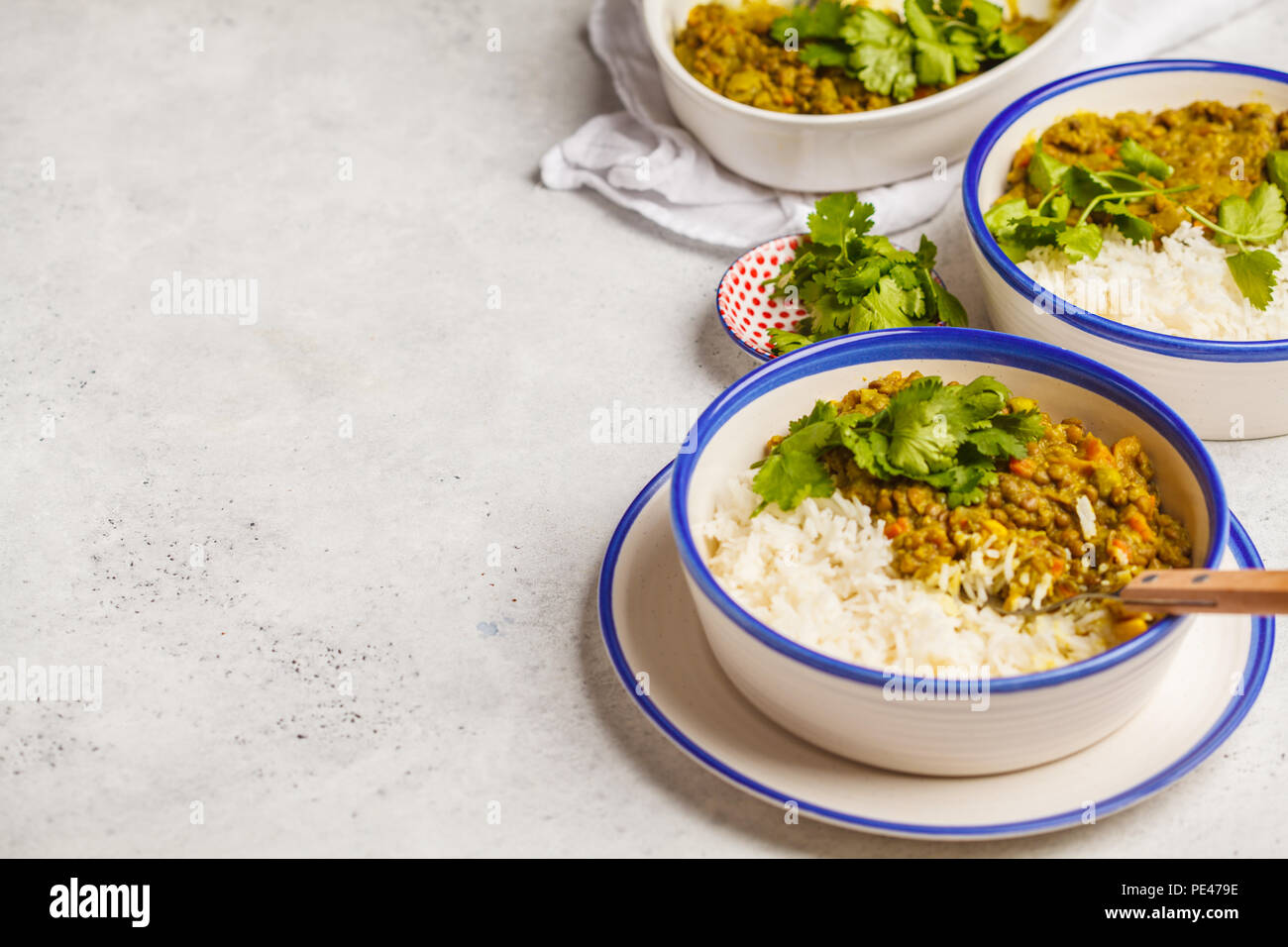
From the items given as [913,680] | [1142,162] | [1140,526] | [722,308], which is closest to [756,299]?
[722,308]

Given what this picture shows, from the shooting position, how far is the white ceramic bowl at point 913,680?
2.04 m

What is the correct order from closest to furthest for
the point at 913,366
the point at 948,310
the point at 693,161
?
the point at 913,366 < the point at 948,310 < the point at 693,161

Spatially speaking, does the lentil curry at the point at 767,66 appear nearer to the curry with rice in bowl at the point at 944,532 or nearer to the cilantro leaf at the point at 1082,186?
the cilantro leaf at the point at 1082,186

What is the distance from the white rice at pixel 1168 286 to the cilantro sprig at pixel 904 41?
76cm

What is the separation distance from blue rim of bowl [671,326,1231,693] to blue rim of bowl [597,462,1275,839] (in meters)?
0.24

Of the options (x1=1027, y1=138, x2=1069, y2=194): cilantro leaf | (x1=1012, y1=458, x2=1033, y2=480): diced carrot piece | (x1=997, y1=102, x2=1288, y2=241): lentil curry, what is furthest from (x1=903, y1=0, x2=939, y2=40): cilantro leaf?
(x1=1012, y1=458, x2=1033, y2=480): diced carrot piece

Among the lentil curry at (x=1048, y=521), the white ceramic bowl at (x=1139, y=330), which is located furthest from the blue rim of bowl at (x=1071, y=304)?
the lentil curry at (x=1048, y=521)

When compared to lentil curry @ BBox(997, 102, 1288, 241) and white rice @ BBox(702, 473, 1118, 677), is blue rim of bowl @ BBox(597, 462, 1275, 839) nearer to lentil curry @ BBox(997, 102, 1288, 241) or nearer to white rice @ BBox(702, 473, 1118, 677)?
white rice @ BBox(702, 473, 1118, 677)

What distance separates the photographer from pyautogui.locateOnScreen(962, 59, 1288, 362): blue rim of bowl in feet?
9.11

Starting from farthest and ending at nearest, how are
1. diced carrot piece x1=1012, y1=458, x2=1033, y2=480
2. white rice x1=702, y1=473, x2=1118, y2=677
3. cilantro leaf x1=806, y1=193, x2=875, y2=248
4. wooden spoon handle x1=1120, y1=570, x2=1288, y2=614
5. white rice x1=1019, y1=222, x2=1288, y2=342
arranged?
cilantro leaf x1=806, y1=193, x2=875, y2=248 < white rice x1=1019, y1=222, x2=1288, y2=342 < diced carrot piece x1=1012, y1=458, x2=1033, y2=480 < white rice x1=702, y1=473, x2=1118, y2=677 < wooden spoon handle x1=1120, y1=570, x2=1288, y2=614

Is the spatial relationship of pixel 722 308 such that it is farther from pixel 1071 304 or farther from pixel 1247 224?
pixel 1247 224

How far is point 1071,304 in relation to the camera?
2.89 m

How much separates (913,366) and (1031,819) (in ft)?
3.21

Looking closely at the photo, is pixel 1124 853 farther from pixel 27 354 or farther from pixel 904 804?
pixel 27 354
